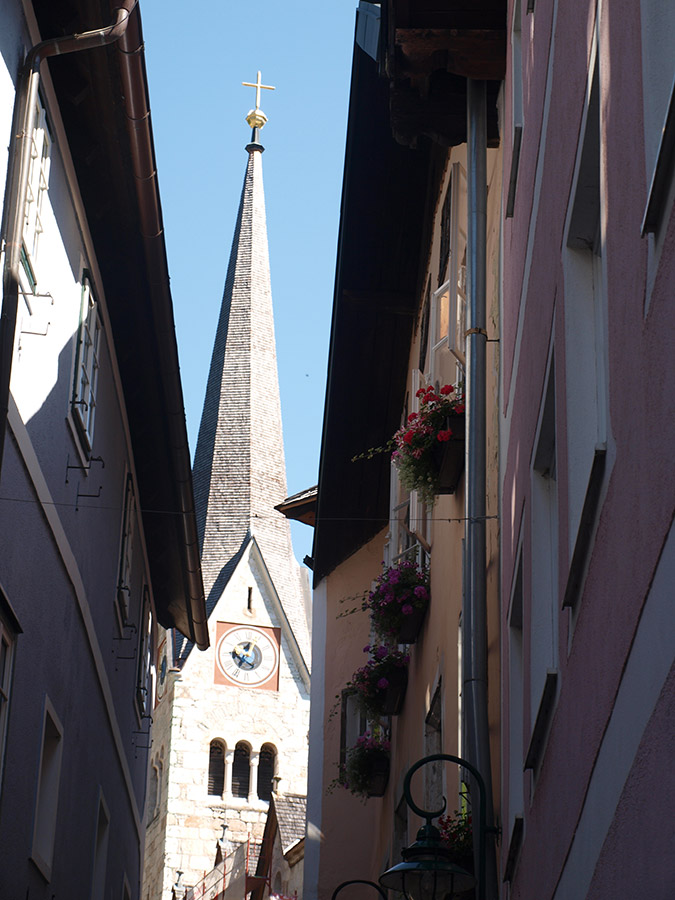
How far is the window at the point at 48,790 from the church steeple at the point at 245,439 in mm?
52704

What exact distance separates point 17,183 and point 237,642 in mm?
56652

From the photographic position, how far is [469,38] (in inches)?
340

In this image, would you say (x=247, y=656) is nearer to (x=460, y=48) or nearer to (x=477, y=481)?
(x=460, y=48)

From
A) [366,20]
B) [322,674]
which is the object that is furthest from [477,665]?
[322,674]

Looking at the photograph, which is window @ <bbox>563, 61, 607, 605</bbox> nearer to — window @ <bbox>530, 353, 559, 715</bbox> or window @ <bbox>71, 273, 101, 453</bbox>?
window @ <bbox>530, 353, 559, 715</bbox>

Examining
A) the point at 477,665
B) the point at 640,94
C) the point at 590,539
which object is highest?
the point at 477,665

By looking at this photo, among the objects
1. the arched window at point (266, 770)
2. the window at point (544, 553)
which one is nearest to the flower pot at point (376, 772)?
the window at point (544, 553)

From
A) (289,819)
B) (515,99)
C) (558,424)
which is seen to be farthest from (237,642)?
(558,424)

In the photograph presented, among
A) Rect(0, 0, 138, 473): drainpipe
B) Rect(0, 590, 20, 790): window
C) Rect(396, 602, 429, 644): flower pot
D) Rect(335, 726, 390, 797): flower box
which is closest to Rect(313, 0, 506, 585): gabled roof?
Rect(0, 0, 138, 473): drainpipe

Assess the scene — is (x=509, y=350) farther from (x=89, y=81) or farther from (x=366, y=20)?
(x=366, y=20)

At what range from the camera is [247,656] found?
63.6m

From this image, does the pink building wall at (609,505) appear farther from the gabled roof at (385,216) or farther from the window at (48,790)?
the window at (48,790)

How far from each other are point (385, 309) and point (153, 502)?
3107mm

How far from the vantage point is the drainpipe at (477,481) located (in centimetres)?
716
